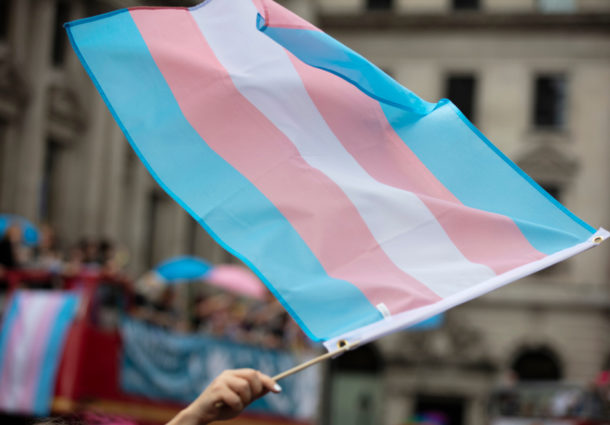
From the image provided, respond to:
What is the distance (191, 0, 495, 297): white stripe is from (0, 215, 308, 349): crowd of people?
6.97 meters

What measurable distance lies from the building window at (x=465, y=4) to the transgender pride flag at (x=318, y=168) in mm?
35546

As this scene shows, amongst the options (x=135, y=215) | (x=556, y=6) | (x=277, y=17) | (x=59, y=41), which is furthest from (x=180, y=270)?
(x=556, y=6)

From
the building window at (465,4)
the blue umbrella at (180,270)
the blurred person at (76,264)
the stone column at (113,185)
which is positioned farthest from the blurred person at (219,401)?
the building window at (465,4)

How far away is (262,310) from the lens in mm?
17797

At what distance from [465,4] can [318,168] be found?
3598 cm

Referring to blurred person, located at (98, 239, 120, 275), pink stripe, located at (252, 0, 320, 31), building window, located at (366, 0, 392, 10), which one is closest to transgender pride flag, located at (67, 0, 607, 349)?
pink stripe, located at (252, 0, 320, 31)

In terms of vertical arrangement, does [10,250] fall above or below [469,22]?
below

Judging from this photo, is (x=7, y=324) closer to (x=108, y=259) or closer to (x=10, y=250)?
(x=10, y=250)

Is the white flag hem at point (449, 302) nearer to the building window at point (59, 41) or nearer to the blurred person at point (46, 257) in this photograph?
the blurred person at point (46, 257)

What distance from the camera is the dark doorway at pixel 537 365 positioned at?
117 feet

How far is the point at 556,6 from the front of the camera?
37438mm

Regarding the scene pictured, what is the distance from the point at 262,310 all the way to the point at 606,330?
21.5 m

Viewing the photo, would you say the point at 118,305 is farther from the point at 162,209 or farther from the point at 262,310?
the point at 162,209

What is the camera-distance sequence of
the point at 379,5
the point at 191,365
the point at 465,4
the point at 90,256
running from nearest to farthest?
the point at 90,256, the point at 191,365, the point at 465,4, the point at 379,5
